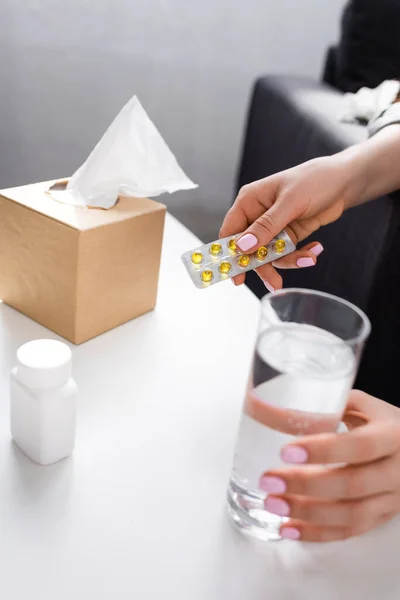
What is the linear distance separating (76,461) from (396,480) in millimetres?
235

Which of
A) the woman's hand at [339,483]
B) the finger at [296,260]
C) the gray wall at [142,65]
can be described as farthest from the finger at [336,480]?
the gray wall at [142,65]

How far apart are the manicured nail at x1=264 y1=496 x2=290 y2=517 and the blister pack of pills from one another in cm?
20

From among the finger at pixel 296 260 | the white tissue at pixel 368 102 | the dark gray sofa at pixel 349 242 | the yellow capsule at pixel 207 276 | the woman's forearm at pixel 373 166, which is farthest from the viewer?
the white tissue at pixel 368 102

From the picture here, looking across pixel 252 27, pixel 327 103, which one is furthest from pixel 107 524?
pixel 252 27

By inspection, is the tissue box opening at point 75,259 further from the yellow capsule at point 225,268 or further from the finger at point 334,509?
the finger at point 334,509

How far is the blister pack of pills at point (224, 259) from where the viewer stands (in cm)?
50

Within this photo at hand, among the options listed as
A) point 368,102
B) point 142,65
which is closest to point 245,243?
point 368,102

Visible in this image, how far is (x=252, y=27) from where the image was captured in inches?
64.5

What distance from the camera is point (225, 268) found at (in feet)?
1.71

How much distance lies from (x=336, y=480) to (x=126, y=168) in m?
0.41

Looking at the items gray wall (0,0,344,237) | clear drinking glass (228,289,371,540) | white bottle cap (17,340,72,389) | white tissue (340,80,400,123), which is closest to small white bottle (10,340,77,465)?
white bottle cap (17,340,72,389)

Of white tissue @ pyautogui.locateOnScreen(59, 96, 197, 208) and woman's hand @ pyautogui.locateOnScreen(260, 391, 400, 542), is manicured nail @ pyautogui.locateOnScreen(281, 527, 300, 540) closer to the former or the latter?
woman's hand @ pyautogui.locateOnScreen(260, 391, 400, 542)

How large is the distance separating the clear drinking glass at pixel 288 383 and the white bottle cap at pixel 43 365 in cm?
13

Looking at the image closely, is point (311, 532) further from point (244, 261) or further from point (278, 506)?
point (244, 261)
